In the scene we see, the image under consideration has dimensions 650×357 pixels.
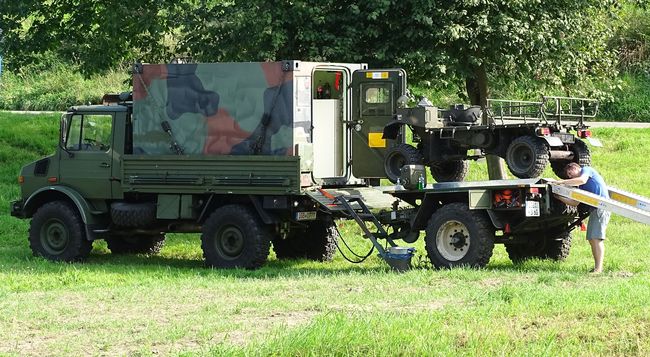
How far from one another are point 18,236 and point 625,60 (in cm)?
2477

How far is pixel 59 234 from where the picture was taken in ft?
63.2

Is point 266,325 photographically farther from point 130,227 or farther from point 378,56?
point 378,56

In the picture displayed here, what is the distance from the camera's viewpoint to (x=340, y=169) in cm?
1864

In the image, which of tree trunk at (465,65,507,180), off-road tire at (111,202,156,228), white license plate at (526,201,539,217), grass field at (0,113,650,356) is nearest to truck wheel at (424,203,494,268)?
grass field at (0,113,650,356)

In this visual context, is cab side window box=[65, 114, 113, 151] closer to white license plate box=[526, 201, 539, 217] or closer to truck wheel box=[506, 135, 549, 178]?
truck wheel box=[506, 135, 549, 178]

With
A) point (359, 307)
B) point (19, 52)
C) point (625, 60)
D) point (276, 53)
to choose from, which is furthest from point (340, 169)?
point (625, 60)

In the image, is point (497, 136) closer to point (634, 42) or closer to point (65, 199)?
point (65, 199)

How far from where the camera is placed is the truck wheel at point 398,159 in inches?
701

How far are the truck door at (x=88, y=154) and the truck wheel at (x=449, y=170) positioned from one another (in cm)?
489

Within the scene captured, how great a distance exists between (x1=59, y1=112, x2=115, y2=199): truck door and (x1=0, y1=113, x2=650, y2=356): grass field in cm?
120

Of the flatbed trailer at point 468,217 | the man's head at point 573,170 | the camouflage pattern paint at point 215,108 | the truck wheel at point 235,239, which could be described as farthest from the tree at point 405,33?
the man's head at point 573,170

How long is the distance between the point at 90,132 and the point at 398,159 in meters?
4.80

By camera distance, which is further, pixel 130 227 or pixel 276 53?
pixel 276 53

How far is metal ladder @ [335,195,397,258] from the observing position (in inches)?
676
